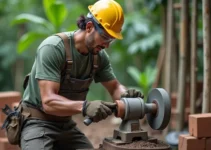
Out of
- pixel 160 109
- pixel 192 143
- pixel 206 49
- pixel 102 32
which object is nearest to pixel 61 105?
pixel 102 32

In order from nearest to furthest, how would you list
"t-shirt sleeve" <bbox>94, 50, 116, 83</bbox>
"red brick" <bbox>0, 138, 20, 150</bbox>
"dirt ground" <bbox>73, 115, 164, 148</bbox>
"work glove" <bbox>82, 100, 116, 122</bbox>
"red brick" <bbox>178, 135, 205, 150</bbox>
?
"work glove" <bbox>82, 100, 116, 122</bbox> < "red brick" <bbox>178, 135, 205, 150</bbox> < "t-shirt sleeve" <bbox>94, 50, 116, 83</bbox> < "red brick" <bbox>0, 138, 20, 150</bbox> < "dirt ground" <bbox>73, 115, 164, 148</bbox>

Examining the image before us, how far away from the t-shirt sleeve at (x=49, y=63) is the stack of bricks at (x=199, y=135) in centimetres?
120

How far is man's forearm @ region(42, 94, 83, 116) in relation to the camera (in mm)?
3492

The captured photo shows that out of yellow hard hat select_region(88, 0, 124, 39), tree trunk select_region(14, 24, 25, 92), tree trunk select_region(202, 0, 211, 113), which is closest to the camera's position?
yellow hard hat select_region(88, 0, 124, 39)

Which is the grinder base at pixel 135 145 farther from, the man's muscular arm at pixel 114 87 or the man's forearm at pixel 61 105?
the man's muscular arm at pixel 114 87

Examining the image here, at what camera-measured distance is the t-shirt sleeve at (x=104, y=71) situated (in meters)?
4.14

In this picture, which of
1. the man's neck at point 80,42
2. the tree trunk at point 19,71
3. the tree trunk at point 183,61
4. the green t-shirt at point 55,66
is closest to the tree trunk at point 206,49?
the green t-shirt at point 55,66

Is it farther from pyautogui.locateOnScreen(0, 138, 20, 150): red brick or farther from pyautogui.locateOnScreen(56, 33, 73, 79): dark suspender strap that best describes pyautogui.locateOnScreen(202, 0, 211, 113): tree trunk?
pyautogui.locateOnScreen(0, 138, 20, 150): red brick

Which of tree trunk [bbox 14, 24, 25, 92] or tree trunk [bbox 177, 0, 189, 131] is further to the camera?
tree trunk [bbox 14, 24, 25, 92]

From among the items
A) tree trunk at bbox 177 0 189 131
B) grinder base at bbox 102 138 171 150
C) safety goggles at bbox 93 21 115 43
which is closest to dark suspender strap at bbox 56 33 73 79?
safety goggles at bbox 93 21 115 43

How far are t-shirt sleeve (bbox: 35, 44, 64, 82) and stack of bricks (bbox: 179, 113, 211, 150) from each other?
120 centimetres

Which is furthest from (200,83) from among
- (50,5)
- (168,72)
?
(50,5)

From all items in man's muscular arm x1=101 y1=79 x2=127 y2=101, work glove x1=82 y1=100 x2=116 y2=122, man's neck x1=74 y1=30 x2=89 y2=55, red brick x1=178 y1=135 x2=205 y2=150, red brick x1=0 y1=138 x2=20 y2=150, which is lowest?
red brick x1=0 y1=138 x2=20 y2=150

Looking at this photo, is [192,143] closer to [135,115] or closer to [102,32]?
[135,115]
